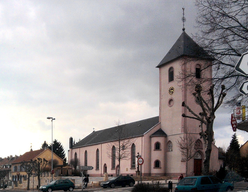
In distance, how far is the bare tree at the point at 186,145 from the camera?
149 feet

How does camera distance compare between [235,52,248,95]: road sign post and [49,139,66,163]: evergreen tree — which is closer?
[235,52,248,95]: road sign post

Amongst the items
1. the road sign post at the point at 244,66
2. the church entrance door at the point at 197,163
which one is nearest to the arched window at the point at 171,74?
the church entrance door at the point at 197,163

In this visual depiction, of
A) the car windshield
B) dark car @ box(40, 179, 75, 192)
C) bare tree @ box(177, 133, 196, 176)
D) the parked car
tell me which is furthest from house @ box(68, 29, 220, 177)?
the parked car

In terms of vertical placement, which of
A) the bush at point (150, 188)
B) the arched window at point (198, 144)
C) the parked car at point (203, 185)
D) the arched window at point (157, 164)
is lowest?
the arched window at point (157, 164)

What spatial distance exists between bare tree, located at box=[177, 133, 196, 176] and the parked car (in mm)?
24695

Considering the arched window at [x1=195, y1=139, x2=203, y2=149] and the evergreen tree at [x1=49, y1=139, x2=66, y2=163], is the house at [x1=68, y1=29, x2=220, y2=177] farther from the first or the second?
the evergreen tree at [x1=49, y1=139, x2=66, y2=163]

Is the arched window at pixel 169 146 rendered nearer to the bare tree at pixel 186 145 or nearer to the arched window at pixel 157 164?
the arched window at pixel 157 164

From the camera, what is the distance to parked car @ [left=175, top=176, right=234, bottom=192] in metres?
19.0

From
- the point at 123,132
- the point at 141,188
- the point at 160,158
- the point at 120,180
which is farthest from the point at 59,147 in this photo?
the point at 141,188

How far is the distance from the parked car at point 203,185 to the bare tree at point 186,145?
2469 centimetres

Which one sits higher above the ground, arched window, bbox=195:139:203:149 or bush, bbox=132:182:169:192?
arched window, bbox=195:139:203:149

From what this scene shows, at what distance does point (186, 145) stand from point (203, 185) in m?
27.7

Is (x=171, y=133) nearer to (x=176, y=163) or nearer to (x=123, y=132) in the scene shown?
(x=176, y=163)

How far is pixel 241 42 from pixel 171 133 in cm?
3884
